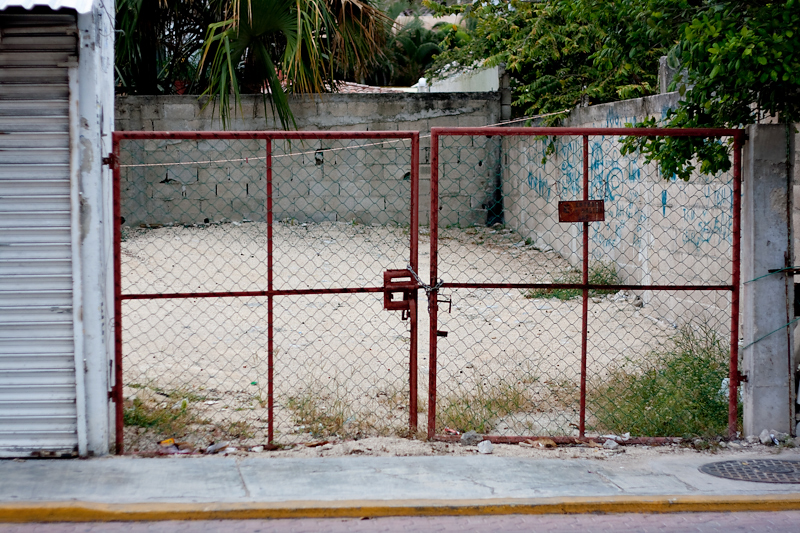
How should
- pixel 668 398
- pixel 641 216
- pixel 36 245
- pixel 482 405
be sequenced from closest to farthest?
pixel 36 245, pixel 668 398, pixel 482 405, pixel 641 216

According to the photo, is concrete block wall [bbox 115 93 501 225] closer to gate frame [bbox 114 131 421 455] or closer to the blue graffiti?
the blue graffiti

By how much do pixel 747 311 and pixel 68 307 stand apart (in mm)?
4343

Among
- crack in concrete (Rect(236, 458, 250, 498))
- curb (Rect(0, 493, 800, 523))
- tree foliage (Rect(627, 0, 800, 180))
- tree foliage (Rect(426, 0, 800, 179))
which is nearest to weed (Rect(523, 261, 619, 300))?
tree foliage (Rect(426, 0, 800, 179))

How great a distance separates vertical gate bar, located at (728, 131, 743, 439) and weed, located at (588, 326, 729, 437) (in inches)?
7.0

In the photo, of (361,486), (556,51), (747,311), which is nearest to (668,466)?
(747,311)

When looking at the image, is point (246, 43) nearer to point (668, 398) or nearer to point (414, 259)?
point (414, 259)

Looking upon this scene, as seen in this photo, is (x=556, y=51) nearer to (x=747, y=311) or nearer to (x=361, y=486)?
(x=747, y=311)

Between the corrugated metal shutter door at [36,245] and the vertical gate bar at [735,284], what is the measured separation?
4.20 meters

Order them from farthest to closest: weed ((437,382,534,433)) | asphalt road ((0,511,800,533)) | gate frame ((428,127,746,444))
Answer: weed ((437,382,534,433)) → gate frame ((428,127,746,444)) → asphalt road ((0,511,800,533))

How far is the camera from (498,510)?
413 centimetres

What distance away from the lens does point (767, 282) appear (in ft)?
16.4

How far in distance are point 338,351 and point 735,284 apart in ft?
11.9

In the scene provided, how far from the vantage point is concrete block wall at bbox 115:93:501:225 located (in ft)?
42.0

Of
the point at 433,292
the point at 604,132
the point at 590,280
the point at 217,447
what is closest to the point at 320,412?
the point at 217,447
